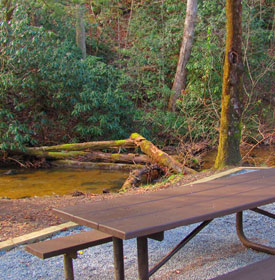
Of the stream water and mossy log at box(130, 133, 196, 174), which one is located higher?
mossy log at box(130, 133, 196, 174)

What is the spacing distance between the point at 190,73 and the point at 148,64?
5.42 feet

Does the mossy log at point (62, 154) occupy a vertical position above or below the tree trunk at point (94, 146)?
below

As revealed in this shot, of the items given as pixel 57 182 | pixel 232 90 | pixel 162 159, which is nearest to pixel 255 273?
pixel 232 90

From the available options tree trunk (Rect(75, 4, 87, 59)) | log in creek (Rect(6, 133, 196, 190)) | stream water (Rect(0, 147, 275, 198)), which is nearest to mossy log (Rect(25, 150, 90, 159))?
log in creek (Rect(6, 133, 196, 190))

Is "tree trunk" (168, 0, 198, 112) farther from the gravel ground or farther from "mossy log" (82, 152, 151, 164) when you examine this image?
the gravel ground

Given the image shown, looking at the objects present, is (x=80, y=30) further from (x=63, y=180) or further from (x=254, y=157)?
(x=254, y=157)

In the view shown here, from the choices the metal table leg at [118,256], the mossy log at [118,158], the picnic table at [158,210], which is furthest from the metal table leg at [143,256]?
the mossy log at [118,158]

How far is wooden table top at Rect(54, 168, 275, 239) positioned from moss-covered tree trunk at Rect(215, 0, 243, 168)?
420 centimetres

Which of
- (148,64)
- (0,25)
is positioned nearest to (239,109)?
(0,25)

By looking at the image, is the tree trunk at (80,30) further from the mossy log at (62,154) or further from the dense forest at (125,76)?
the mossy log at (62,154)

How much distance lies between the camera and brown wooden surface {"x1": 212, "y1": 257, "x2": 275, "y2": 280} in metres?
2.75

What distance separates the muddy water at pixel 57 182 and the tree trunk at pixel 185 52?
5259mm

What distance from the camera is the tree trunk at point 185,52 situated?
1505 centimetres

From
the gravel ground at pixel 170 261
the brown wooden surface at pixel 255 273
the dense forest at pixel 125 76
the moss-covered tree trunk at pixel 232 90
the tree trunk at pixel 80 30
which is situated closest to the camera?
the brown wooden surface at pixel 255 273
